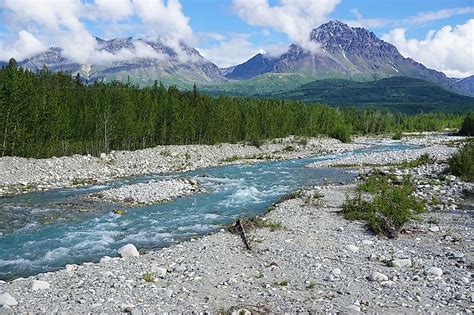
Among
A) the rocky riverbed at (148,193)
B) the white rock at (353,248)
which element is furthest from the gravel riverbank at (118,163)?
the white rock at (353,248)

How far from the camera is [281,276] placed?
15.9 meters

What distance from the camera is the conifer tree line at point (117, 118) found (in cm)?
5450

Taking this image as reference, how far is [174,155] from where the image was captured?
68500mm

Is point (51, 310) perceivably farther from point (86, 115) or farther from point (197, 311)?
point (86, 115)

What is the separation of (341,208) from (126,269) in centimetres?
1694

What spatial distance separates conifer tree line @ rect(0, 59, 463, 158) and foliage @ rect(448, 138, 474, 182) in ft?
155

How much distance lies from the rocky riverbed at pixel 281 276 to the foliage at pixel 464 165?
16754 mm

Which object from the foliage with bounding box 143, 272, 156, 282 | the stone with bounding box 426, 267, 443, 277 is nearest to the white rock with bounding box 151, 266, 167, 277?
the foliage with bounding box 143, 272, 156, 282

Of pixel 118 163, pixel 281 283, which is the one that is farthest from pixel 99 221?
pixel 118 163

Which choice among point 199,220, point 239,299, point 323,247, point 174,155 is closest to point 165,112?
point 174,155

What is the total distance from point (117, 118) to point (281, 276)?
191 ft

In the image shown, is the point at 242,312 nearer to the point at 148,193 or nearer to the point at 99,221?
the point at 99,221

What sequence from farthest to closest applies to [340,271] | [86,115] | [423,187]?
[86,115]
[423,187]
[340,271]

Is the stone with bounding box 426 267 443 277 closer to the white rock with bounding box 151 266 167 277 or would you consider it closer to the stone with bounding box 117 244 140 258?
the white rock with bounding box 151 266 167 277
